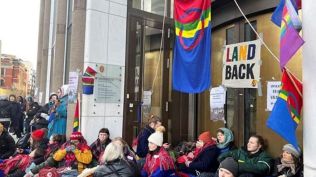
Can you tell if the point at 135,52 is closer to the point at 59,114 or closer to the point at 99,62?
the point at 99,62

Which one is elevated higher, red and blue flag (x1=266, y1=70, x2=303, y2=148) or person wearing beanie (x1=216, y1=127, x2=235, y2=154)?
red and blue flag (x1=266, y1=70, x2=303, y2=148)

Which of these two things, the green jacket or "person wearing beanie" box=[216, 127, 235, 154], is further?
"person wearing beanie" box=[216, 127, 235, 154]

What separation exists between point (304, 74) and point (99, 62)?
4.84 m

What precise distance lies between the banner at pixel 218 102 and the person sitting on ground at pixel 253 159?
1.57 meters

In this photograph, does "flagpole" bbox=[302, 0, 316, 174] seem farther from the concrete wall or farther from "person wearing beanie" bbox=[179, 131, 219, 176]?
the concrete wall

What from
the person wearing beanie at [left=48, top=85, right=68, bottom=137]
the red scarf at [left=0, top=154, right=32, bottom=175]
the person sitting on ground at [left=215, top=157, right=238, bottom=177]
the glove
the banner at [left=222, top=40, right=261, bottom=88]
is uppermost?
the banner at [left=222, top=40, right=261, bottom=88]

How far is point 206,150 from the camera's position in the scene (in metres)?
5.64

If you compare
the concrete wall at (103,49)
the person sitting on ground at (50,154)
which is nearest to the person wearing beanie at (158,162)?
the person sitting on ground at (50,154)

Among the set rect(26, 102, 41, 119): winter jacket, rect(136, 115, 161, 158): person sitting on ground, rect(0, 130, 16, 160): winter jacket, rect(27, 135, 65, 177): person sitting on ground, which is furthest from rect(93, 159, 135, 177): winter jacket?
rect(26, 102, 41, 119): winter jacket

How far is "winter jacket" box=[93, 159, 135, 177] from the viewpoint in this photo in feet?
15.6

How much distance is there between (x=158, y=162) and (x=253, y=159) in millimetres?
1407

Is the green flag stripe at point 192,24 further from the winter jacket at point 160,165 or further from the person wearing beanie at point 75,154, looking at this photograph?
the person wearing beanie at point 75,154

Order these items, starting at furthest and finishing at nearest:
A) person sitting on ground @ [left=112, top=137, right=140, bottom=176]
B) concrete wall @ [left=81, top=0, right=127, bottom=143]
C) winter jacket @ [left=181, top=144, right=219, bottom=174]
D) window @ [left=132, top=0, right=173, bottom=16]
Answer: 1. window @ [left=132, top=0, right=173, bottom=16]
2. concrete wall @ [left=81, top=0, right=127, bottom=143]
3. winter jacket @ [left=181, top=144, right=219, bottom=174]
4. person sitting on ground @ [left=112, top=137, right=140, bottom=176]

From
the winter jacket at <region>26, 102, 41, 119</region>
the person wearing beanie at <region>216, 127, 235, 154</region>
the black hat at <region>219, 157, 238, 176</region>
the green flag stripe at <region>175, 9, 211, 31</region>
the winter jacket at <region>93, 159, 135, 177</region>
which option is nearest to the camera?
the black hat at <region>219, 157, 238, 176</region>
